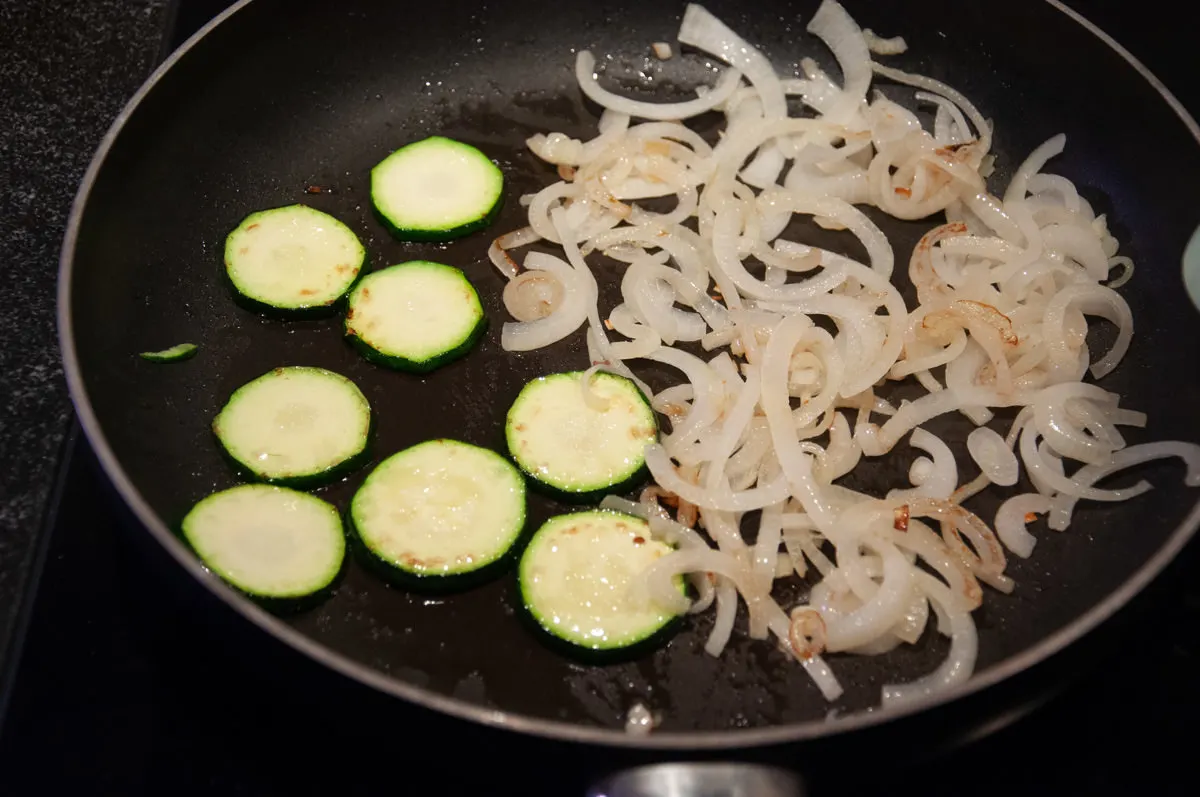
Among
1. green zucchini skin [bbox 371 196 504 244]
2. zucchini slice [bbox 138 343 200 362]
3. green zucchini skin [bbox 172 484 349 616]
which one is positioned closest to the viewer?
green zucchini skin [bbox 172 484 349 616]

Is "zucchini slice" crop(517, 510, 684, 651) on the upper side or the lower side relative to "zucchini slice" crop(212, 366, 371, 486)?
upper

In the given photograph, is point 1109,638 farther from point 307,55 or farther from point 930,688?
point 307,55

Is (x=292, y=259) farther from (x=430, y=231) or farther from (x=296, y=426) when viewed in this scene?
(x=296, y=426)

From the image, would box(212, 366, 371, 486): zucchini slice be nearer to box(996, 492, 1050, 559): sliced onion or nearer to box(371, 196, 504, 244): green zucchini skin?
box(371, 196, 504, 244): green zucchini skin

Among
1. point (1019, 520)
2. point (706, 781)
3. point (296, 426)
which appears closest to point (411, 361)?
point (296, 426)

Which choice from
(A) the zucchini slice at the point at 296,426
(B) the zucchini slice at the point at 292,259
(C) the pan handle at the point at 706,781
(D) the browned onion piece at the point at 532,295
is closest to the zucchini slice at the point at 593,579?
(C) the pan handle at the point at 706,781

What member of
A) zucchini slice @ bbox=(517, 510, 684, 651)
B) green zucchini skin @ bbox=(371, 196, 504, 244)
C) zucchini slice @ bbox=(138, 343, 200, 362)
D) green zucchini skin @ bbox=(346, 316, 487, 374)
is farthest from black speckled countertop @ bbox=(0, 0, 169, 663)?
zucchini slice @ bbox=(517, 510, 684, 651)
